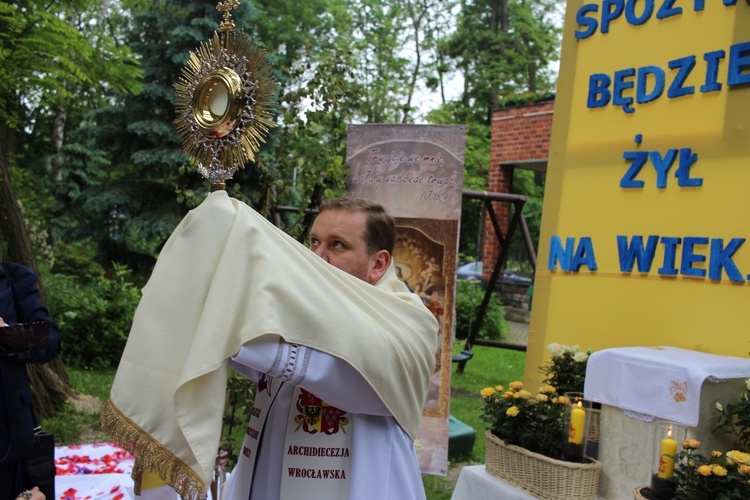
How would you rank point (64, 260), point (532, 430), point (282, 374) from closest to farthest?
point (282, 374) < point (532, 430) < point (64, 260)

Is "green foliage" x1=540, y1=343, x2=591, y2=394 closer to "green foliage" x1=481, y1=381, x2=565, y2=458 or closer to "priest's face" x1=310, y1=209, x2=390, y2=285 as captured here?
"green foliage" x1=481, y1=381, x2=565, y2=458

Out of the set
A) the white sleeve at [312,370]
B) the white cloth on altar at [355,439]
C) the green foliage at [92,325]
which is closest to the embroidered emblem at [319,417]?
the white cloth on altar at [355,439]

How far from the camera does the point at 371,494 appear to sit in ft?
6.45

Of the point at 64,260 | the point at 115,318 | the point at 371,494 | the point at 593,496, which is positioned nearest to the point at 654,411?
the point at 593,496

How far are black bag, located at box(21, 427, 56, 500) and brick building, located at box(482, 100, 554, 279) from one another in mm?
11449

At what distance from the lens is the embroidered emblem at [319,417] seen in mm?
2047

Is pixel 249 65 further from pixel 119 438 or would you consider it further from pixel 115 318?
pixel 115 318

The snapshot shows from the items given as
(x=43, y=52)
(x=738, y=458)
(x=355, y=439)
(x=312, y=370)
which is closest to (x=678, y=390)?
(x=738, y=458)

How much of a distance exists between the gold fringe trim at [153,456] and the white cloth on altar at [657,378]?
2548 millimetres

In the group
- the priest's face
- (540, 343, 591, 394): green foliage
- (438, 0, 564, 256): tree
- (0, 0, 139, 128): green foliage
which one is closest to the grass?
(540, 343, 591, 394): green foliage

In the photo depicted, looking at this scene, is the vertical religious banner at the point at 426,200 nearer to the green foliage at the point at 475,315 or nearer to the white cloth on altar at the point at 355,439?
the white cloth on altar at the point at 355,439

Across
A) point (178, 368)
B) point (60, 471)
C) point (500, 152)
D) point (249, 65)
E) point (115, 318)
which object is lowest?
point (60, 471)

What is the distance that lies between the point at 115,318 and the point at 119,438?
8351mm

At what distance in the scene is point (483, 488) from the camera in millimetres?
3922
